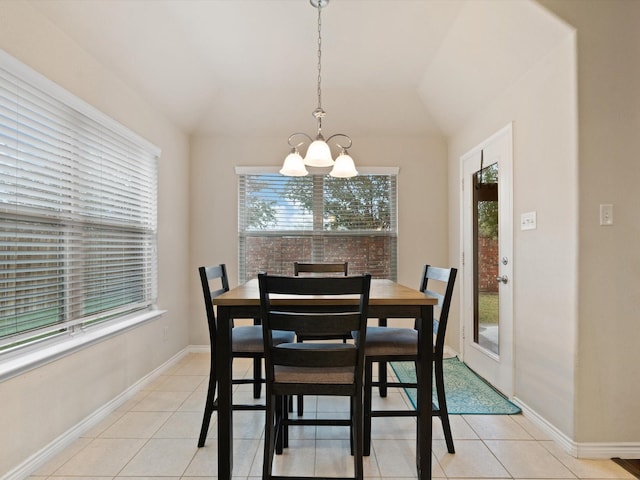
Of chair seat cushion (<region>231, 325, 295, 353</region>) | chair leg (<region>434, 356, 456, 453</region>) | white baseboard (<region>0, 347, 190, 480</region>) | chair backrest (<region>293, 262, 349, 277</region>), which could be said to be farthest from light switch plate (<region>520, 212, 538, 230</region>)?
white baseboard (<region>0, 347, 190, 480</region>)

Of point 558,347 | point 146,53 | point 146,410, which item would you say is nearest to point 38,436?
point 146,410

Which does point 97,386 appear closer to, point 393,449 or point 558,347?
point 393,449

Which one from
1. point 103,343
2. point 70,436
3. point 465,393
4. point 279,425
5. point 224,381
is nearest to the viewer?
point 224,381

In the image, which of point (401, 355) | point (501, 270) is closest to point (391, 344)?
point (401, 355)

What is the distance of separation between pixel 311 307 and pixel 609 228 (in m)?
1.65

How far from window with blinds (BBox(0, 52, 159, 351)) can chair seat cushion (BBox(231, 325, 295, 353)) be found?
39.6 inches

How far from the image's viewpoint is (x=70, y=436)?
7.02 ft

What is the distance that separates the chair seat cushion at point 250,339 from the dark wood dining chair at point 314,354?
44cm

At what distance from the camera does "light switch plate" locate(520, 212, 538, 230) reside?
7.91 feet

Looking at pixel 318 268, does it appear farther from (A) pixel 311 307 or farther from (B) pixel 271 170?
(B) pixel 271 170

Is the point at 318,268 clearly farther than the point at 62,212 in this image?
Yes

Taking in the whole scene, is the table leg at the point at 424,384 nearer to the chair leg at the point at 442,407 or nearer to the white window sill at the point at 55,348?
the chair leg at the point at 442,407

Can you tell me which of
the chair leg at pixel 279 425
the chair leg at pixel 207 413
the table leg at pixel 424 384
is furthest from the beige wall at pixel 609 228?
the chair leg at pixel 207 413

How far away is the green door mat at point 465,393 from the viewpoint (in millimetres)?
2588
